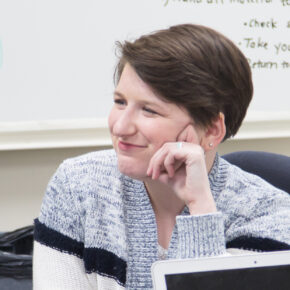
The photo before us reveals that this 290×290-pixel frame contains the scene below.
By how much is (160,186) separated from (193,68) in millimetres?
265

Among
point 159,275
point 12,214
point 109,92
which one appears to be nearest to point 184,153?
point 159,275

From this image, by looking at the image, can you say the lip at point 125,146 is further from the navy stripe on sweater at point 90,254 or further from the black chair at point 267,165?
the black chair at point 267,165

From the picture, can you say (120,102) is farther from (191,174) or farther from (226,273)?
(226,273)

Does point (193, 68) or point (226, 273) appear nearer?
point (226, 273)

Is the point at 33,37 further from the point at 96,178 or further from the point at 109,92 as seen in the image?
the point at 96,178

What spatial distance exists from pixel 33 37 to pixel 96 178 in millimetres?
702

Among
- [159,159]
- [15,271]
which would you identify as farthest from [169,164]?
[15,271]

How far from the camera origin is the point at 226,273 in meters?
0.72

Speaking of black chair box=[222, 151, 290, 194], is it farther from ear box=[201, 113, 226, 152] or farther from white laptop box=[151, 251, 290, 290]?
white laptop box=[151, 251, 290, 290]

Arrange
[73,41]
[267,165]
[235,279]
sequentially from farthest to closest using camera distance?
1. [73,41]
2. [267,165]
3. [235,279]

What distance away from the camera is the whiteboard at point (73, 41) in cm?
169

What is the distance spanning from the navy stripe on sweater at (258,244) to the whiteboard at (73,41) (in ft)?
2.51

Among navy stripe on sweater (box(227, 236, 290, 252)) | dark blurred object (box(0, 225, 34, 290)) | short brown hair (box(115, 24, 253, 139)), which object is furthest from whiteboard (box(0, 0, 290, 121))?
navy stripe on sweater (box(227, 236, 290, 252))

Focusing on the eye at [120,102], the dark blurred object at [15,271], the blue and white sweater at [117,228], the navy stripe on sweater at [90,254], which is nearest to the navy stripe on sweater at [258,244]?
the blue and white sweater at [117,228]
